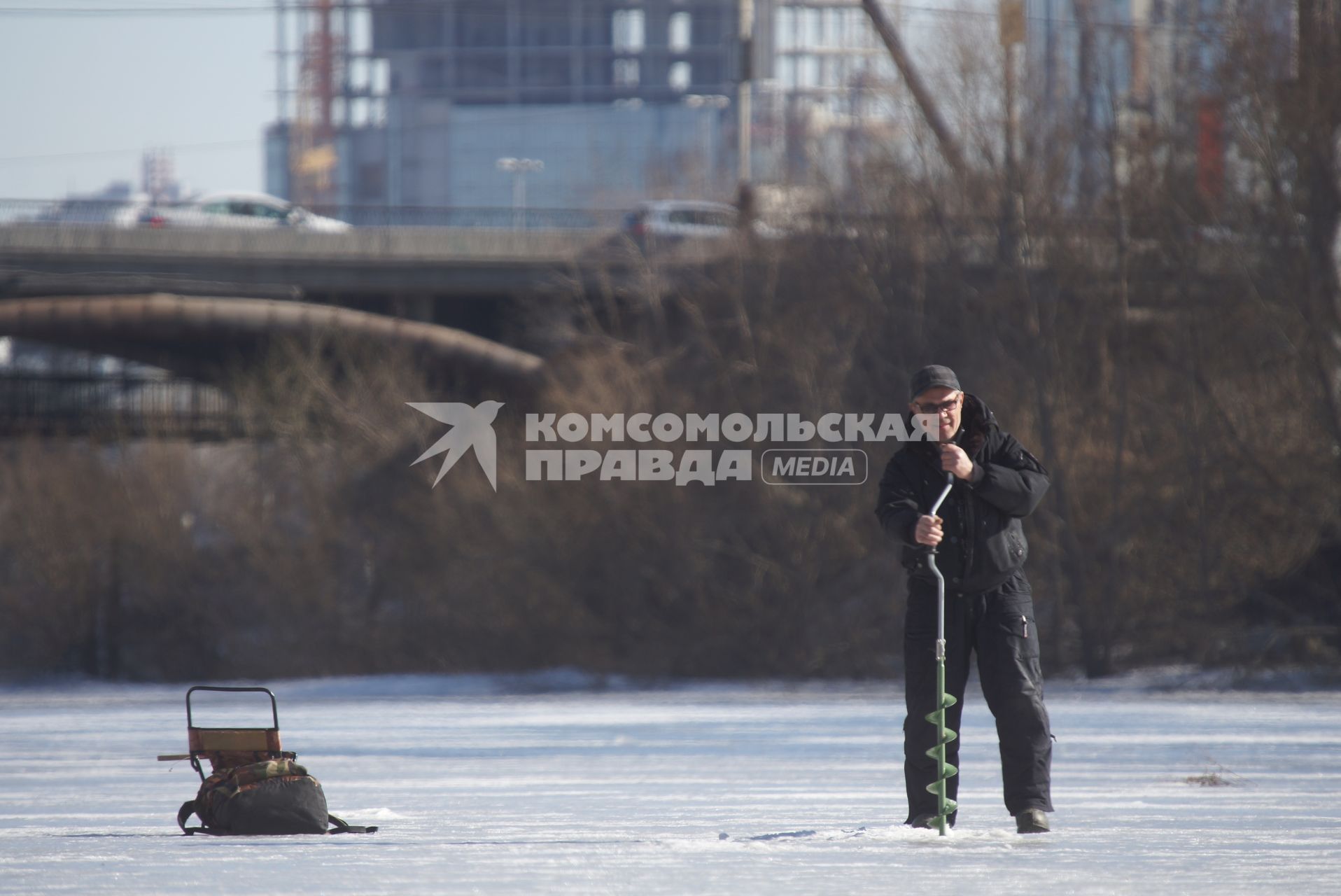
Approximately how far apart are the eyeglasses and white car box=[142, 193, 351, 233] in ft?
90.2

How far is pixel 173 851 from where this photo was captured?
626 cm

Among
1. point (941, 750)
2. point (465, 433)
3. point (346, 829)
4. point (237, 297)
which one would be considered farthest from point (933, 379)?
point (237, 297)

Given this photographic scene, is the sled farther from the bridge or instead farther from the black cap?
the bridge

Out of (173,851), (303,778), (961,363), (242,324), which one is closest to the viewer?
(173,851)

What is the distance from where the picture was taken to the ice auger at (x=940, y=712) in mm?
6336

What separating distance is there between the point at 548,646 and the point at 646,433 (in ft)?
11.2

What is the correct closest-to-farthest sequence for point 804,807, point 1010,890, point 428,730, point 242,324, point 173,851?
point 1010,890 < point 173,851 < point 804,807 < point 428,730 < point 242,324

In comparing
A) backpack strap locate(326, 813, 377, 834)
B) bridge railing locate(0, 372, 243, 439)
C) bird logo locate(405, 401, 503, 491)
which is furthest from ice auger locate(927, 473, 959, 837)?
bridge railing locate(0, 372, 243, 439)

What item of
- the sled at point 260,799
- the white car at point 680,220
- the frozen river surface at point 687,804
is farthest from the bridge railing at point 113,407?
the sled at point 260,799

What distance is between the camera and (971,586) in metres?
6.46

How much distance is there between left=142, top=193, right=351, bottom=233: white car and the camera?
32938mm

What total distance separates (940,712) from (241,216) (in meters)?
30.5

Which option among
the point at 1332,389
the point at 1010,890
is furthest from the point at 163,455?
the point at 1010,890

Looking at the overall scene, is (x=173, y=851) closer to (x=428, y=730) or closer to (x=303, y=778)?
(x=303, y=778)
